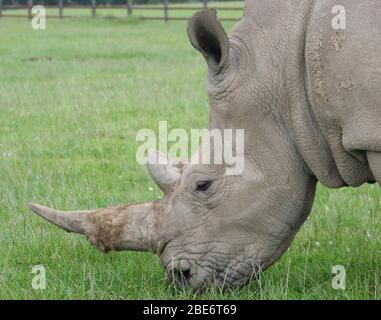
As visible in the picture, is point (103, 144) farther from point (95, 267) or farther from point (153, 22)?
point (153, 22)

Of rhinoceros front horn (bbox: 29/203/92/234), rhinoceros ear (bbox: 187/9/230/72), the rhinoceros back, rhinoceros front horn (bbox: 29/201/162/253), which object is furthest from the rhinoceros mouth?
rhinoceros ear (bbox: 187/9/230/72)

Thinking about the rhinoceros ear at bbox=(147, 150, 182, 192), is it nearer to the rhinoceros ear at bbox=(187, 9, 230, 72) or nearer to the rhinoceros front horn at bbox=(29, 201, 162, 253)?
the rhinoceros front horn at bbox=(29, 201, 162, 253)

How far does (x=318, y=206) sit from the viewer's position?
671 centimetres

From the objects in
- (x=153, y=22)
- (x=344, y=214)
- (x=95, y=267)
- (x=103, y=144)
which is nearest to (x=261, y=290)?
(x=95, y=267)

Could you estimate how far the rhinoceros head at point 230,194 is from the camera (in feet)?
14.1

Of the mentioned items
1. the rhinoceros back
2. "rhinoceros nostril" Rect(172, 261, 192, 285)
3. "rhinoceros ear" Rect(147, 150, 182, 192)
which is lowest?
"rhinoceros nostril" Rect(172, 261, 192, 285)

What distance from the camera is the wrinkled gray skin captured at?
13.1ft

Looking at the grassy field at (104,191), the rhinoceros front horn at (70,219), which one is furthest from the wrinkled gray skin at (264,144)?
the grassy field at (104,191)

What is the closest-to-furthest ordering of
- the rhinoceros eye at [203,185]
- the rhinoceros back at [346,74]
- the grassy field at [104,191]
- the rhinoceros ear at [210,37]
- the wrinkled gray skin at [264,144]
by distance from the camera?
the rhinoceros back at [346,74]
the wrinkled gray skin at [264,144]
the rhinoceros ear at [210,37]
the rhinoceros eye at [203,185]
the grassy field at [104,191]

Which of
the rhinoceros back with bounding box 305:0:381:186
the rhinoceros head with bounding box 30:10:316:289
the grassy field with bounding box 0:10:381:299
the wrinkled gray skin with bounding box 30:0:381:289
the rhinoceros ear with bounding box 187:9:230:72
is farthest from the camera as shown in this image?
the grassy field with bounding box 0:10:381:299

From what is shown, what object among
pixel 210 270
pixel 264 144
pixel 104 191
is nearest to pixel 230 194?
pixel 264 144

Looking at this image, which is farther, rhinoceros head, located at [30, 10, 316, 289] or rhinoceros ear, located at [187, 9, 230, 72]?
rhinoceros head, located at [30, 10, 316, 289]

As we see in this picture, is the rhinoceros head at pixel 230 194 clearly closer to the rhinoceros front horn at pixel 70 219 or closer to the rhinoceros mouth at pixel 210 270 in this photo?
the rhinoceros mouth at pixel 210 270

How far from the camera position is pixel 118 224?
15.3ft
